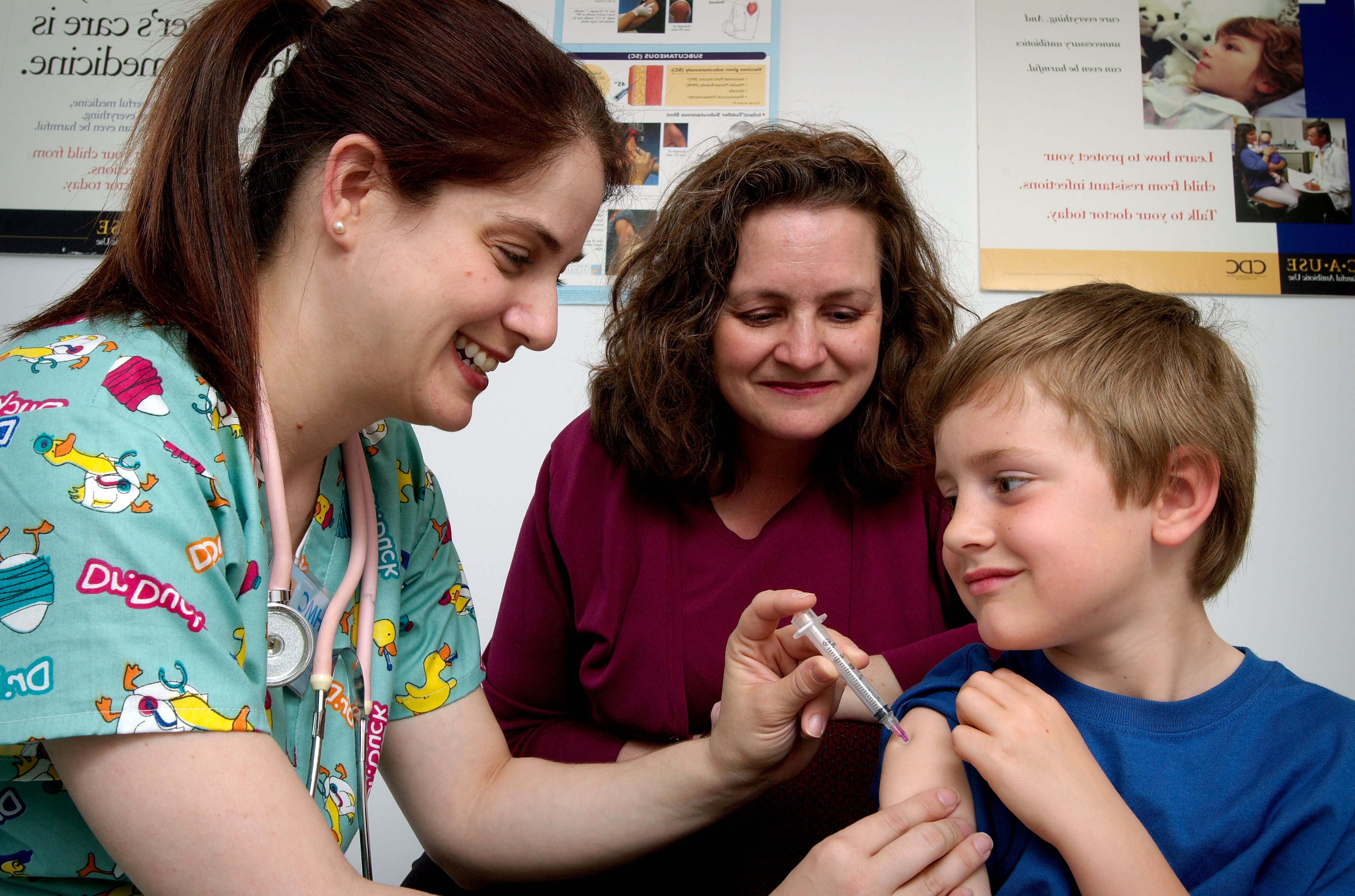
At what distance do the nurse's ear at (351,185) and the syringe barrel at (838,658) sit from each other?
57 cm

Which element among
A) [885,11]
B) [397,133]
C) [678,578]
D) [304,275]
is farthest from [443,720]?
[885,11]

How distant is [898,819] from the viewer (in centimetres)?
77

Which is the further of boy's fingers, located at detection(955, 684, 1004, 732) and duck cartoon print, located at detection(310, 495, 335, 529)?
duck cartoon print, located at detection(310, 495, 335, 529)

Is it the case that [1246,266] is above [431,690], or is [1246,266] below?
above

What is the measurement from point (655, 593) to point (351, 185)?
67cm

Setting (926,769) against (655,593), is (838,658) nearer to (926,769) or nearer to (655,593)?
(926,769)

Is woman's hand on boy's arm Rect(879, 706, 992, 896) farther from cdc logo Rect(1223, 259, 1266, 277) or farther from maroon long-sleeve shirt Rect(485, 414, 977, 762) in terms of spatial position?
cdc logo Rect(1223, 259, 1266, 277)

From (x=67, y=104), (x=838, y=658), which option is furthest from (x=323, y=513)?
(x=67, y=104)

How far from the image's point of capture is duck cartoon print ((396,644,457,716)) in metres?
1.07

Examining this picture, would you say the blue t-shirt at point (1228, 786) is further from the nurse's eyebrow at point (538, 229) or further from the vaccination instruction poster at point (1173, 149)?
the vaccination instruction poster at point (1173, 149)

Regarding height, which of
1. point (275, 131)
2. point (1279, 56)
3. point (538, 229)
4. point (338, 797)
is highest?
point (1279, 56)

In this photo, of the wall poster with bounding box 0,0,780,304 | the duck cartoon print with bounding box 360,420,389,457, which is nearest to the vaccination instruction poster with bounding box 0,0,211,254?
the wall poster with bounding box 0,0,780,304

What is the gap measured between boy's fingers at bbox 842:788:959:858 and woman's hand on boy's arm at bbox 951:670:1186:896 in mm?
44

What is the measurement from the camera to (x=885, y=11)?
2045 mm
